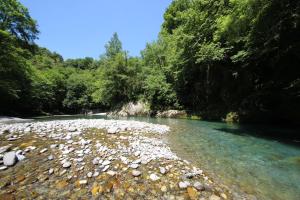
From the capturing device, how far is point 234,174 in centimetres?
393

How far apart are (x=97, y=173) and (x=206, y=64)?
15386 millimetres

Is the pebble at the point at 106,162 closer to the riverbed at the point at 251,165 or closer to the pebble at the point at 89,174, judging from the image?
the pebble at the point at 89,174

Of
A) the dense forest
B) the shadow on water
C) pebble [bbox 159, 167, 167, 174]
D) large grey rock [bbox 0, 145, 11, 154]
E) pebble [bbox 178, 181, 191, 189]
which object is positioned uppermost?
the dense forest

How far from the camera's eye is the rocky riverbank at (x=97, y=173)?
3.09 meters

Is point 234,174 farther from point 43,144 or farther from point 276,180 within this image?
point 43,144

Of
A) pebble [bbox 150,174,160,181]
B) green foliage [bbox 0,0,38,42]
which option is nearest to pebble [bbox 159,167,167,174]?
pebble [bbox 150,174,160,181]

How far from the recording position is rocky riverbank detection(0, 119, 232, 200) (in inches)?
122

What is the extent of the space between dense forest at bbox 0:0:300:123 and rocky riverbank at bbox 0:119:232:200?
7705 mm

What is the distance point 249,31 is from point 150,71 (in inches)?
699

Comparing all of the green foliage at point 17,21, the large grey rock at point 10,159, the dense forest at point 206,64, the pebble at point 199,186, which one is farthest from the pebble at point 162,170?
the green foliage at point 17,21

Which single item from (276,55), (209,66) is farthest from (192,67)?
(276,55)

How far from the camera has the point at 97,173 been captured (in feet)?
12.2

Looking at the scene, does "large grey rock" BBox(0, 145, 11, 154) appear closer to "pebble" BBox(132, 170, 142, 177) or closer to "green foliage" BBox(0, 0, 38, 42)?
"pebble" BBox(132, 170, 142, 177)

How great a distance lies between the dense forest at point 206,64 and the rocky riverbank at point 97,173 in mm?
7705
